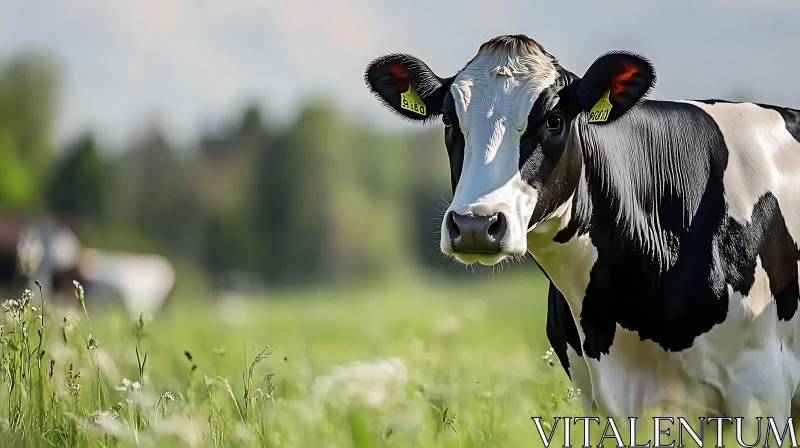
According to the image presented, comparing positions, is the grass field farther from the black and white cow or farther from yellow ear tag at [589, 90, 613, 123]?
→ yellow ear tag at [589, 90, 613, 123]

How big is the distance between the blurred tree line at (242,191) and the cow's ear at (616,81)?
1834 inches

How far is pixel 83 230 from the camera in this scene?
49.7 meters

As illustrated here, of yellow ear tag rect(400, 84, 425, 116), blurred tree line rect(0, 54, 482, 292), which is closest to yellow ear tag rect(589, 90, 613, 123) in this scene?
yellow ear tag rect(400, 84, 425, 116)

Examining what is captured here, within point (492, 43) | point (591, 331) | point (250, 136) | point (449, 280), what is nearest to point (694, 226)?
point (591, 331)

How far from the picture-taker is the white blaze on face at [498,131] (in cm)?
441

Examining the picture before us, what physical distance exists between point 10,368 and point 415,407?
1977 millimetres

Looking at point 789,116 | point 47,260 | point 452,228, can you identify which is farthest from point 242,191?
point 452,228

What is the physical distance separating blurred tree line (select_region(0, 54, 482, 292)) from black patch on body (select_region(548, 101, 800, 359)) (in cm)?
4624

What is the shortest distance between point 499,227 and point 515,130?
20.4 inches

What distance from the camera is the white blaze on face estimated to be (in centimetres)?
441

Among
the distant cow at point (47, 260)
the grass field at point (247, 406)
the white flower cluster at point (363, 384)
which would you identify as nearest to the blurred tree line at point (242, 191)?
the distant cow at point (47, 260)

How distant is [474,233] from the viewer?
4.31 meters

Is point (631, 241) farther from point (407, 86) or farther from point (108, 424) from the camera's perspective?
point (108, 424)

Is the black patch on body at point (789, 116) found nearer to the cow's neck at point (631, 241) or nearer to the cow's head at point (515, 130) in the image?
the cow's neck at point (631, 241)
